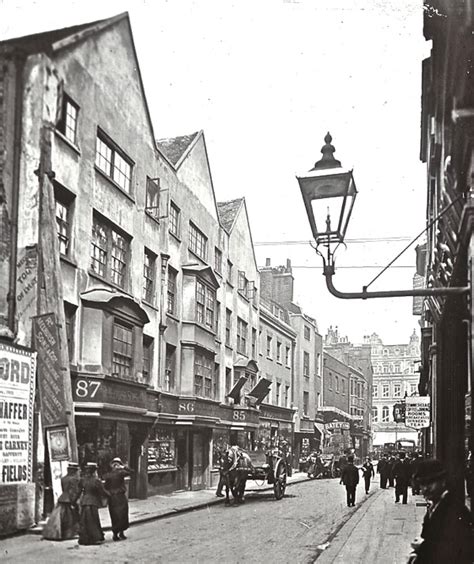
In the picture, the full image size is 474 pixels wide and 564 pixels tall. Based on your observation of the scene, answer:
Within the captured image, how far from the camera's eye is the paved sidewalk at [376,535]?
10.4 metres

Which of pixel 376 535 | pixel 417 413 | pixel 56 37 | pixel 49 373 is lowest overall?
pixel 376 535

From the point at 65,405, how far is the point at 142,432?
878 cm

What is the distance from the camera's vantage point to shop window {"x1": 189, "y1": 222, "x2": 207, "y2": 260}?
69.7 feet

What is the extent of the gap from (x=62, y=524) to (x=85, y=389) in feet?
11.8

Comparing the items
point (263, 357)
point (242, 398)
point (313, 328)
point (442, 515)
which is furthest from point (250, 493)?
point (313, 328)

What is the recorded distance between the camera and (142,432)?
18938 mm

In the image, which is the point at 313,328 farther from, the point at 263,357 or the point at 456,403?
the point at 456,403

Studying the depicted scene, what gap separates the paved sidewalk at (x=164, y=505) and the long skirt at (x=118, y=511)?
244 mm

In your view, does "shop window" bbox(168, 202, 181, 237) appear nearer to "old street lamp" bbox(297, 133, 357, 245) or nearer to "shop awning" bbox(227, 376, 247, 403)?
"shop awning" bbox(227, 376, 247, 403)

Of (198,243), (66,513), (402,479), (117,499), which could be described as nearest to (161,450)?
(198,243)

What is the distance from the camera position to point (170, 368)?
22.7 m

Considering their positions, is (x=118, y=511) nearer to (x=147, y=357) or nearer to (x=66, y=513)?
(x=66, y=513)

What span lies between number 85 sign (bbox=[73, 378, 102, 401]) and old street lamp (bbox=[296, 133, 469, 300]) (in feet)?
24.8

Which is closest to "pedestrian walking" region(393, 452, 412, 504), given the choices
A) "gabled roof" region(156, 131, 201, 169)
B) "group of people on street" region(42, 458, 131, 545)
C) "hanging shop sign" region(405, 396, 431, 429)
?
"hanging shop sign" region(405, 396, 431, 429)
